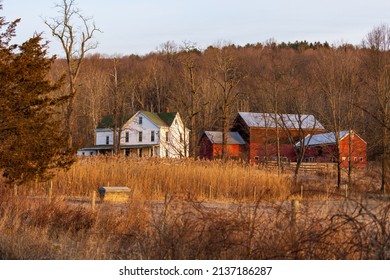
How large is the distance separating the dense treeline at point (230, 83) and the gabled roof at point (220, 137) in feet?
8.11

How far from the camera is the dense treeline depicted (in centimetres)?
4228

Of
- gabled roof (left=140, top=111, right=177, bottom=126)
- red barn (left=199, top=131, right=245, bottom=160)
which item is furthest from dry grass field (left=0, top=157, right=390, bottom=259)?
gabled roof (left=140, top=111, right=177, bottom=126)

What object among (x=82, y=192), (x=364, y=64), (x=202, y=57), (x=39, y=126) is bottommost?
(x=82, y=192)

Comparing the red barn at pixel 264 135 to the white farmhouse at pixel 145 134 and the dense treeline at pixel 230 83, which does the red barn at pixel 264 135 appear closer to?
the dense treeline at pixel 230 83

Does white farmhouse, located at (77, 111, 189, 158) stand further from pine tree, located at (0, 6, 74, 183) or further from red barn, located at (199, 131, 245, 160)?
pine tree, located at (0, 6, 74, 183)

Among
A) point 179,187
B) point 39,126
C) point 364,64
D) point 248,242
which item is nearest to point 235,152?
point 364,64

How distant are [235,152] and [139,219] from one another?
2109 inches

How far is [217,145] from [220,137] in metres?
1.84

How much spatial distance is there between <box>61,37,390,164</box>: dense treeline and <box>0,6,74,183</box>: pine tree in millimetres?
25864

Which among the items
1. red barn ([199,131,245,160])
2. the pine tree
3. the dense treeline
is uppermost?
the dense treeline

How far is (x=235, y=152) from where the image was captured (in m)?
66.2

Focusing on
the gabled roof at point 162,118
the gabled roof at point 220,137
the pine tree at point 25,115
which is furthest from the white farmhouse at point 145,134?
the pine tree at point 25,115

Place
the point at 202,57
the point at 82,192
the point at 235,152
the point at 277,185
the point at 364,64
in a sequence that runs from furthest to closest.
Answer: the point at 202,57
the point at 235,152
the point at 364,64
the point at 277,185
the point at 82,192

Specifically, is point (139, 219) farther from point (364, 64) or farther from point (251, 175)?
point (364, 64)
